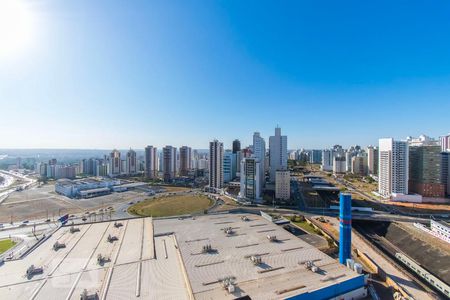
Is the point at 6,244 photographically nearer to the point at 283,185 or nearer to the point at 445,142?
the point at 283,185

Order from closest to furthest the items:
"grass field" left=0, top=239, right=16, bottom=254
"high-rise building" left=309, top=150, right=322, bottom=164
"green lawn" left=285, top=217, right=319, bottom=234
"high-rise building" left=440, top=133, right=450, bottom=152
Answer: "grass field" left=0, top=239, right=16, bottom=254 < "green lawn" left=285, top=217, right=319, bottom=234 < "high-rise building" left=440, top=133, right=450, bottom=152 < "high-rise building" left=309, top=150, right=322, bottom=164

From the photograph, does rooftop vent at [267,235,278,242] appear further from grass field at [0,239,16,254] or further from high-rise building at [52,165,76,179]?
high-rise building at [52,165,76,179]

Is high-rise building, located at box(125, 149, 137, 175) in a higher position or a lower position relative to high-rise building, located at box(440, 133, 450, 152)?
lower

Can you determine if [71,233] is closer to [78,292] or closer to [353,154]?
[78,292]

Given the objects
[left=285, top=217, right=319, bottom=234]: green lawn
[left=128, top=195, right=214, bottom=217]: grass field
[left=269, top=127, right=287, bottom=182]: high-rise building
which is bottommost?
[left=128, top=195, right=214, bottom=217]: grass field

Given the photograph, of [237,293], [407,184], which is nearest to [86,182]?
[237,293]

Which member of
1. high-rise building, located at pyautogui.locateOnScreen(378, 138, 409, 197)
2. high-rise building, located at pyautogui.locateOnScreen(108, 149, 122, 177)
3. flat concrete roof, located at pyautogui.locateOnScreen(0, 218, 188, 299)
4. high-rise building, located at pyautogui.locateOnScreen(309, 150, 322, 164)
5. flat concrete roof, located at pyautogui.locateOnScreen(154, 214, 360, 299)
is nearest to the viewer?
flat concrete roof, located at pyautogui.locateOnScreen(0, 218, 188, 299)

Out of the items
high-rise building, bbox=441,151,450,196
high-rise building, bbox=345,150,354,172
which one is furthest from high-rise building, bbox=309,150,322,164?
high-rise building, bbox=441,151,450,196

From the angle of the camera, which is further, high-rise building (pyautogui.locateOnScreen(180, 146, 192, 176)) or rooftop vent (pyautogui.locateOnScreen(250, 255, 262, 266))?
high-rise building (pyautogui.locateOnScreen(180, 146, 192, 176))
